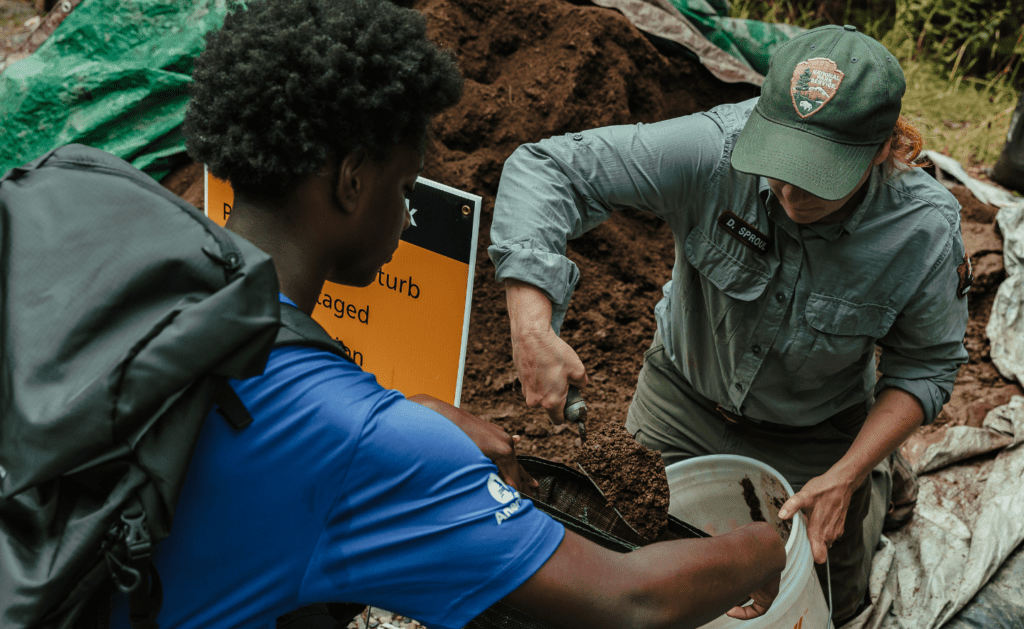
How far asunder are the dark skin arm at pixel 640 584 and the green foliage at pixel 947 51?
4.52 metres

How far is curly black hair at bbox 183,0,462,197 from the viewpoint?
1265 millimetres

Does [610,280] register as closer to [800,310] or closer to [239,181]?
[800,310]

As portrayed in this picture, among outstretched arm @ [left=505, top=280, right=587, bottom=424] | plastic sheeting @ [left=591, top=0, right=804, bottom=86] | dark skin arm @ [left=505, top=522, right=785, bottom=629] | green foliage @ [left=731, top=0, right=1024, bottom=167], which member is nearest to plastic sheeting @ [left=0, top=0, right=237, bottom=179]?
plastic sheeting @ [left=591, top=0, right=804, bottom=86]

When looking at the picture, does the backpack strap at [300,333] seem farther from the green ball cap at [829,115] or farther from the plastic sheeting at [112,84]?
the plastic sheeting at [112,84]

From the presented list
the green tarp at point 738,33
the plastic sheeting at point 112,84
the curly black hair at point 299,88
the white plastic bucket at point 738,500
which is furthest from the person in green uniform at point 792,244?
the plastic sheeting at point 112,84

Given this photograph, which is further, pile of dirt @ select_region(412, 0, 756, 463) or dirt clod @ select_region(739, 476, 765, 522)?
pile of dirt @ select_region(412, 0, 756, 463)

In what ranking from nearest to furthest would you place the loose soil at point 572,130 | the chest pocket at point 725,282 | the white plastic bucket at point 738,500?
1. the white plastic bucket at point 738,500
2. the chest pocket at point 725,282
3. the loose soil at point 572,130

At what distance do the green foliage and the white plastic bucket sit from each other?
12.1 ft

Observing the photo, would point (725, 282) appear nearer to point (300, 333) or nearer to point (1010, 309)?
point (300, 333)

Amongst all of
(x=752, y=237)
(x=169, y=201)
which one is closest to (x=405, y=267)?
(x=752, y=237)

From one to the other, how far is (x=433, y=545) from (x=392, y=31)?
0.86 metres

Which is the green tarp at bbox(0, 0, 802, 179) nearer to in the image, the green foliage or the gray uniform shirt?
the green foliage

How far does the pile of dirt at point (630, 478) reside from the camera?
1881 mm

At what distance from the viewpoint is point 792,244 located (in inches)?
83.7
